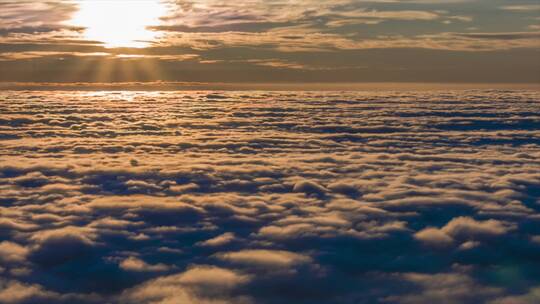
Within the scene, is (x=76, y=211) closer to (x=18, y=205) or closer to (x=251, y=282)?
(x=18, y=205)

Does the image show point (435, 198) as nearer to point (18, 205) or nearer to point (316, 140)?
point (18, 205)

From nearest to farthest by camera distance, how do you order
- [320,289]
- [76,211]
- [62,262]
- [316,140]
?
[320,289]
[62,262]
[76,211]
[316,140]

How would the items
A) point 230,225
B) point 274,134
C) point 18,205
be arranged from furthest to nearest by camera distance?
point 274,134 < point 18,205 < point 230,225

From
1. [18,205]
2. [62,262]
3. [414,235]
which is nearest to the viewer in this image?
[62,262]

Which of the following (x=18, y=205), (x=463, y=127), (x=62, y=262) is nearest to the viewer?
(x=62, y=262)

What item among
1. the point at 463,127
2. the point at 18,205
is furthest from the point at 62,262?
the point at 463,127

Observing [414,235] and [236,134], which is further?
[236,134]

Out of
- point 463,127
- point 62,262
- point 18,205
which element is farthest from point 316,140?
point 62,262

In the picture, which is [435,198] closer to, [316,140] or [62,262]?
[62,262]

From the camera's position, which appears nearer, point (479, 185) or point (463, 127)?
point (479, 185)
